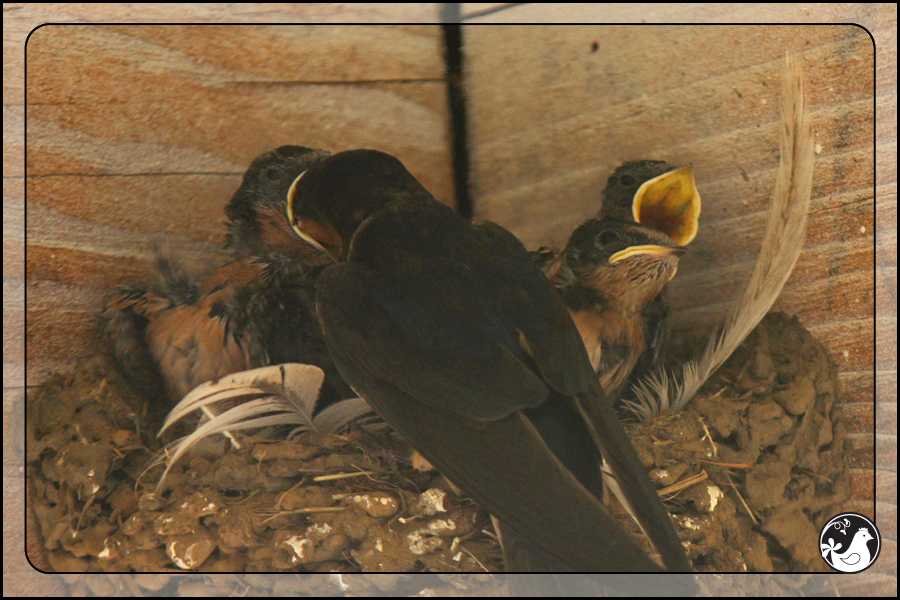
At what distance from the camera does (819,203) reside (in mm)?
1601

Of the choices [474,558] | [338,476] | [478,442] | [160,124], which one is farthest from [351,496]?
[160,124]

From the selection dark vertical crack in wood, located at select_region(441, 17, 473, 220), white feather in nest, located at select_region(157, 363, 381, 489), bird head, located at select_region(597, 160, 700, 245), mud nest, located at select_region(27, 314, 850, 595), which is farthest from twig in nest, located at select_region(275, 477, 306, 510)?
dark vertical crack in wood, located at select_region(441, 17, 473, 220)

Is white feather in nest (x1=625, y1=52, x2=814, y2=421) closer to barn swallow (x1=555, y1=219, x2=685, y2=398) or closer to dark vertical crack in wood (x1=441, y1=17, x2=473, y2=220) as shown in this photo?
barn swallow (x1=555, y1=219, x2=685, y2=398)

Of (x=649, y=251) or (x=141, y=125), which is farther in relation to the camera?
(x=141, y=125)

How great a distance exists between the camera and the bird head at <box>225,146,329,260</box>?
1.78 m

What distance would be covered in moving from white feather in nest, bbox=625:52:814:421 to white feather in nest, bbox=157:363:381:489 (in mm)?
579

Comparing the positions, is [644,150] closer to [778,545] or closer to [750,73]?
[750,73]

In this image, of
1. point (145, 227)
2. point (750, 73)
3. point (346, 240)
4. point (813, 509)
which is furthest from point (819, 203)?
point (145, 227)

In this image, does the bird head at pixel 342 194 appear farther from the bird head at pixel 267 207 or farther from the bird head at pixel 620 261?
the bird head at pixel 620 261

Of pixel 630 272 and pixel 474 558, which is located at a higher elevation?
pixel 630 272

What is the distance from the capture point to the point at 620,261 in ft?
5.40

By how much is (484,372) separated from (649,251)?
51 centimetres

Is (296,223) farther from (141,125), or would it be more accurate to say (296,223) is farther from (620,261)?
(620,261)

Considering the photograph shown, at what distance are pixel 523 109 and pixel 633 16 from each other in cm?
35
